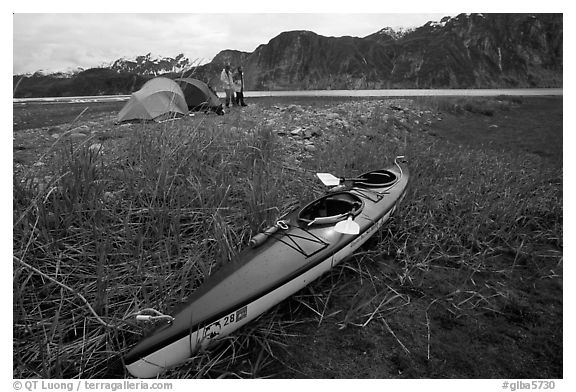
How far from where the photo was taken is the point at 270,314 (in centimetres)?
132

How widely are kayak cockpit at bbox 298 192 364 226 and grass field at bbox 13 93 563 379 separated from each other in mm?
275

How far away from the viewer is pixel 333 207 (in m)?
1.84

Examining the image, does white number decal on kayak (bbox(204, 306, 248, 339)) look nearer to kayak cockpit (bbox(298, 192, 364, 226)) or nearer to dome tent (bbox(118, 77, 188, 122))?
kayak cockpit (bbox(298, 192, 364, 226))

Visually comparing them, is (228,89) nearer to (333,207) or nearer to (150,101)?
(150,101)

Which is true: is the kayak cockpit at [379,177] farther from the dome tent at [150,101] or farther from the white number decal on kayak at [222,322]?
the dome tent at [150,101]

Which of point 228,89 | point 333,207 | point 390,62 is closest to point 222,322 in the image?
point 333,207

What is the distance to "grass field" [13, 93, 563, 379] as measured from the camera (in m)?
1.19

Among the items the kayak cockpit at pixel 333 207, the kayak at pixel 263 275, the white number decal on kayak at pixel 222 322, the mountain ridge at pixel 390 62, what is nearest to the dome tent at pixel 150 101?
the mountain ridge at pixel 390 62

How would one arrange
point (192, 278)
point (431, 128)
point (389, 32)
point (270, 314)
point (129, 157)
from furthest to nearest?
point (431, 128) → point (129, 157) → point (389, 32) → point (192, 278) → point (270, 314)

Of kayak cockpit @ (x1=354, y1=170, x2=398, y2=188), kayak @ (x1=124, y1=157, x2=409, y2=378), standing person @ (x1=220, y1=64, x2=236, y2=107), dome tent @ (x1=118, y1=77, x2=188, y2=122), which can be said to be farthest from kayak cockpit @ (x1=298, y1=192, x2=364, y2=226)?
standing person @ (x1=220, y1=64, x2=236, y2=107)

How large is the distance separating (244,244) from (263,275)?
1.74ft
